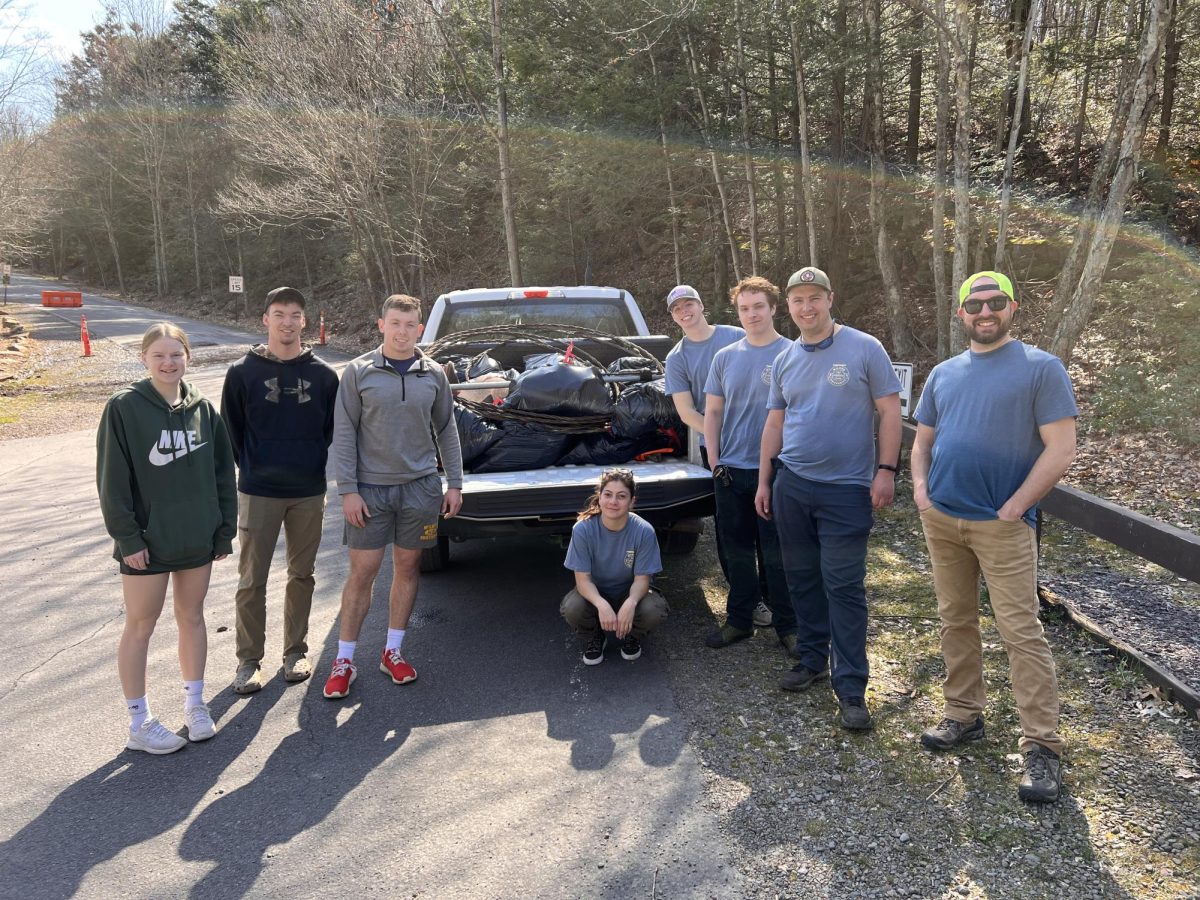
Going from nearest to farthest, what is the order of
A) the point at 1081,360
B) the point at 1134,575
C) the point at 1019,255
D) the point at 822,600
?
the point at 822,600 < the point at 1134,575 < the point at 1081,360 < the point at 1019,255

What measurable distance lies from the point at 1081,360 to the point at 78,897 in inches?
496

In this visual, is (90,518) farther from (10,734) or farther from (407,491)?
(407,491)

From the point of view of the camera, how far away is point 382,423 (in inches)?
165

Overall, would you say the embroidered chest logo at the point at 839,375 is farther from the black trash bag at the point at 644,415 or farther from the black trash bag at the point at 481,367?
the black trash bag at the point at 481,367

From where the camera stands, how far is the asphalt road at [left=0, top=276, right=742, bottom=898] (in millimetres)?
2799

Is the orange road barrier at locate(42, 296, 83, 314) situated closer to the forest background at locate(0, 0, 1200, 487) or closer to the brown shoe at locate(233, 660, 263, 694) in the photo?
the forest background at locate(0, 0, 1200, 487)

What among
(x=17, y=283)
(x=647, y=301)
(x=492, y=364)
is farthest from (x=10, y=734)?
(x=17, y=283)

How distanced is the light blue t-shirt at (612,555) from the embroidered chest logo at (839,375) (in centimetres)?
128

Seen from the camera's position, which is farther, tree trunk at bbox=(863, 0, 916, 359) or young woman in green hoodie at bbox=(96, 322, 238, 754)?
tree trunk at bbox=(863, 0, 916, 359)

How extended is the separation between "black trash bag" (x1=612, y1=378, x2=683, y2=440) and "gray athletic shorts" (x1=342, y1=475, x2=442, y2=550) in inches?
61.2

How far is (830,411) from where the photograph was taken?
3861mm

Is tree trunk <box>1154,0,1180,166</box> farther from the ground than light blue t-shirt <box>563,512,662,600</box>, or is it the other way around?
tree trunk <box>1154,0,1180,166</box>

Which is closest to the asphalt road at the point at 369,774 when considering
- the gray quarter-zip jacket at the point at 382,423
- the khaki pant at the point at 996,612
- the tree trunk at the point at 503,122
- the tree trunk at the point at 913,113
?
the gray quarter-zip jacket at the point at 382,423

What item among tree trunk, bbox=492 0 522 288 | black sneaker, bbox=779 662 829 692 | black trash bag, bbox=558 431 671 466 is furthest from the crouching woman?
tree trunk, bbox=492 0 522 288
